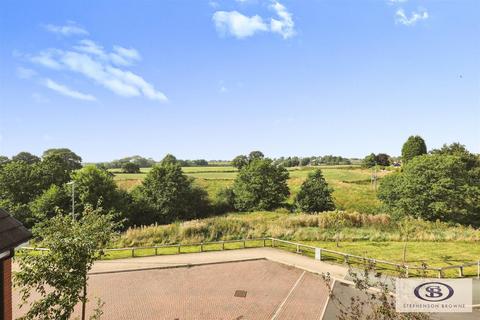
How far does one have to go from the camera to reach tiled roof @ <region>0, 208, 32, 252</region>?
6731 mm

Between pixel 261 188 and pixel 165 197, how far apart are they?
12667 millimetres

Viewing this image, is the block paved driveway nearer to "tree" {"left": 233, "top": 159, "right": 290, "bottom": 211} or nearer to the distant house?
the distant house

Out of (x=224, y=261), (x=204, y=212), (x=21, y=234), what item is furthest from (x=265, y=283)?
(x=204, y=212)

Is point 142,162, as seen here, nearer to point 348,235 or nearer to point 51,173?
point 51,173

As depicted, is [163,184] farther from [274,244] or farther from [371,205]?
[371,205]

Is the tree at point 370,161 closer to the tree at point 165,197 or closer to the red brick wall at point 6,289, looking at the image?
the tree at point 165,197

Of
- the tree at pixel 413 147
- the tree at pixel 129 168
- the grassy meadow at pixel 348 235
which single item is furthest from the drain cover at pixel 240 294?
the tree at pixel 129 168

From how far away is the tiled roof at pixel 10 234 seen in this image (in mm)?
6731

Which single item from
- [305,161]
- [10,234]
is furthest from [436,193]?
[305,161]

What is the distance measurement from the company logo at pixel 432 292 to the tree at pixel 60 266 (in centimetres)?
1017

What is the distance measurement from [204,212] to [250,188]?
23.2 ft

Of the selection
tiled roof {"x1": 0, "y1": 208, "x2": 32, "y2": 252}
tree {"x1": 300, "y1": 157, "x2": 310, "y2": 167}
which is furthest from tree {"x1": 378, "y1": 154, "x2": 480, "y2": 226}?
tree {"x1": 300, "y1": 157, "x2": 310, "y2": 167}

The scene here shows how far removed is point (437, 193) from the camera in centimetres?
3362

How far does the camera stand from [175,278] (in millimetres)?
17688
